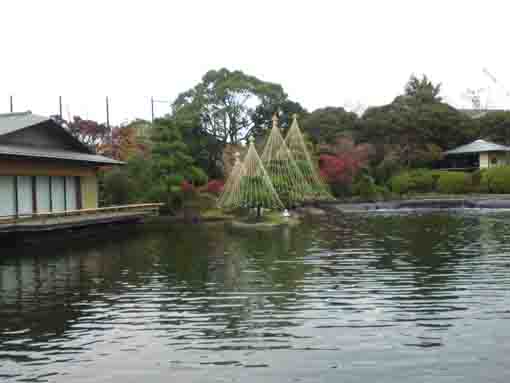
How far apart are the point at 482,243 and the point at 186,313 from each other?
12.0 metres

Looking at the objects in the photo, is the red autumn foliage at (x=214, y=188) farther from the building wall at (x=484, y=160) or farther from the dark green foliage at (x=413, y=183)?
the building wall at (x=484, y=160)

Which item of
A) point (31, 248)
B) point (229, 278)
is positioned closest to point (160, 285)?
point (229, 278)

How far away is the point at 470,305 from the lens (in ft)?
30.0

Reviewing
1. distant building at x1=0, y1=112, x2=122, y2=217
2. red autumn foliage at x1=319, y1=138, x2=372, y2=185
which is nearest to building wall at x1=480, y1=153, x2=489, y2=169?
red autumn foliage at x1=319, y1=138, x2=372, y2=185

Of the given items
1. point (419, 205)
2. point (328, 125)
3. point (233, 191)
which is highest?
point (328, 125)

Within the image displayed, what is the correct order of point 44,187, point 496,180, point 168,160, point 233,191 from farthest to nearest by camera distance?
point 496,180 → point 168,160 → point 233,191 → point 44,187

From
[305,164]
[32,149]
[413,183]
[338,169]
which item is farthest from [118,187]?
[413,183]

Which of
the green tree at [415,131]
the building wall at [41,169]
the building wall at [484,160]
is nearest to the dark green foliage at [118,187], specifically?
the building wall at [41,169]

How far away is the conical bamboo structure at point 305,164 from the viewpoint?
33250 millimetres

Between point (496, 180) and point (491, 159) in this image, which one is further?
point (491, 159)

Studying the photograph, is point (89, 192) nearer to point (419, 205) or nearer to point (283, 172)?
point (283, 172)

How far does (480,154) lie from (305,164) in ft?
67.4

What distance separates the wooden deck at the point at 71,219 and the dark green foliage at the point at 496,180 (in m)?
27.3

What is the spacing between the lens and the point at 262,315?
29.0ft
